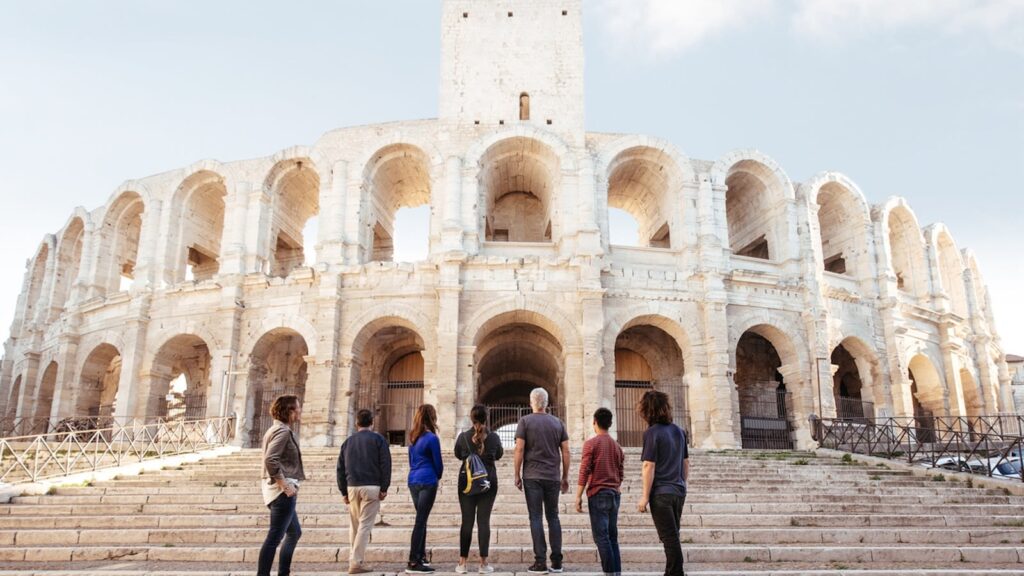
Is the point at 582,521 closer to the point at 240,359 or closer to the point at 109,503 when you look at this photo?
the point at 109,503

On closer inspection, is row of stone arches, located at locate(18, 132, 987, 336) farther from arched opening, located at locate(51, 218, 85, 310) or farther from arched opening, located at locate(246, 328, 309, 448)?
arched opening, located at locate(246, 328, 309, 448)

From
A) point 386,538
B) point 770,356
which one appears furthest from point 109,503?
point 770,356

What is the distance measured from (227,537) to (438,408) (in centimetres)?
1000

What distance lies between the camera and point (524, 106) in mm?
21859

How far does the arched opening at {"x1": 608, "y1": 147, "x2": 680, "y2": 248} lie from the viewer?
69.1 feet

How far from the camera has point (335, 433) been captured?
18031mm

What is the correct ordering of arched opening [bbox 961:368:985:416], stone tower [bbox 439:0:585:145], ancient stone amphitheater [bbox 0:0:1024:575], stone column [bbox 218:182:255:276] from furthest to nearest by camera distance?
arched opening [bbox 961:368:985:416] < stone tower [bbox 439:0:585:145] < stone column [bbox 218:182:255:276] < ancient stone amphitheater [bbox 0:0:1024:575]

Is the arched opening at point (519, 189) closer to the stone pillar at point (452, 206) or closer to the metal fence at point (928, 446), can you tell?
the stone pillar at point (452, 206)

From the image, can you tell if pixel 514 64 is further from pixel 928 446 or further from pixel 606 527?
pixel 606 527

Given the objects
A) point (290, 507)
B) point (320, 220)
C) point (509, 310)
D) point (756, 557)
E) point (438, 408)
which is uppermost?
point (320, 220)

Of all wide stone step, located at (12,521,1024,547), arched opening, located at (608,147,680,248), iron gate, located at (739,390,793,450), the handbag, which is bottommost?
wide stone step, located at (12,521,1024,547)

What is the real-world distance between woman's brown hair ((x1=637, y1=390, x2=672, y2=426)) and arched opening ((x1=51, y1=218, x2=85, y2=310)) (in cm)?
Answer: 2497

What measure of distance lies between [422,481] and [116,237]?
21.3 metres

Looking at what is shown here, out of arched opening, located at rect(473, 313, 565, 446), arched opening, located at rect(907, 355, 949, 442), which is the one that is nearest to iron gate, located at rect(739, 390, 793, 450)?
arched opening, located at rect(907, 355, 949, 442)
